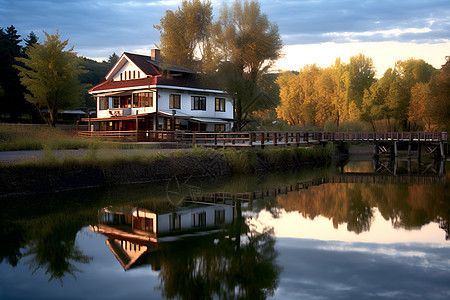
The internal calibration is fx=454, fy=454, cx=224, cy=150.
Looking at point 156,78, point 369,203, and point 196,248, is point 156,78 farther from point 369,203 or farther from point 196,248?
point 196,248

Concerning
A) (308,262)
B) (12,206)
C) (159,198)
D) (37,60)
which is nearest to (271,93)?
(37,60)

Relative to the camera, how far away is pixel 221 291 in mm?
8438

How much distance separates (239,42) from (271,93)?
9913 mm

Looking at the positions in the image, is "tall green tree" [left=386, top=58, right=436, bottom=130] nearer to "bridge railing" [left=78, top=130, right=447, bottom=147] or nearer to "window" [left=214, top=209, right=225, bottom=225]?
"bridge railing" [left=78, top=130, right=447, bottom=147]

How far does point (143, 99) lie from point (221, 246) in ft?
120

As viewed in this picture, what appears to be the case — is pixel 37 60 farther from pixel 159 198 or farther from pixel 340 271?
pixel 340 271

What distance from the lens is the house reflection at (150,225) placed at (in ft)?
37.1

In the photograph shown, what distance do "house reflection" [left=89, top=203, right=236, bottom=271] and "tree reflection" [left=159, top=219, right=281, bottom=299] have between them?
2.01 ft

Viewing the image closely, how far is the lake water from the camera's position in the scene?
8.61 meters

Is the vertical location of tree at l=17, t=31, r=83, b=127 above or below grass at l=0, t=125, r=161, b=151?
above

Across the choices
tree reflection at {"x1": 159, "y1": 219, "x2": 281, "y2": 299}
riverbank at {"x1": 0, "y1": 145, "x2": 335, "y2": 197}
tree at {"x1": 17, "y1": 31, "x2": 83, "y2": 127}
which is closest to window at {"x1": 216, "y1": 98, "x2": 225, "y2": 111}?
riverbank at {"x1": 0, "y1": 145, "x2": 335, "y2": 197}

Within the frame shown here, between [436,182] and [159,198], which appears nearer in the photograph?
[159,198]

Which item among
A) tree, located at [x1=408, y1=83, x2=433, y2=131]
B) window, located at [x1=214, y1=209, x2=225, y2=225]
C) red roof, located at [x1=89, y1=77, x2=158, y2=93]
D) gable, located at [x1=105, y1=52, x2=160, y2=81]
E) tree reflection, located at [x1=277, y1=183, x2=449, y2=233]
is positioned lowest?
tree reflection, located at [x1=277, y1=183, x2=449, y2=233]

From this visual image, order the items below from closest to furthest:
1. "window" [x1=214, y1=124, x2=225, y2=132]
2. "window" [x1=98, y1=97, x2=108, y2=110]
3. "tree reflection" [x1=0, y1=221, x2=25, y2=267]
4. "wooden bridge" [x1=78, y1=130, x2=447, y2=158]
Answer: "tree reflection" [x1=0, y1=221, x2=25, y2=267] → "wooden bridge" [x1=78, y1=130, x2=447, y2=158] → "window" [x1=214, y1=124, x2=225, y2=132] → "window" [x1=98, y1=97, x2=108, y2=110]
